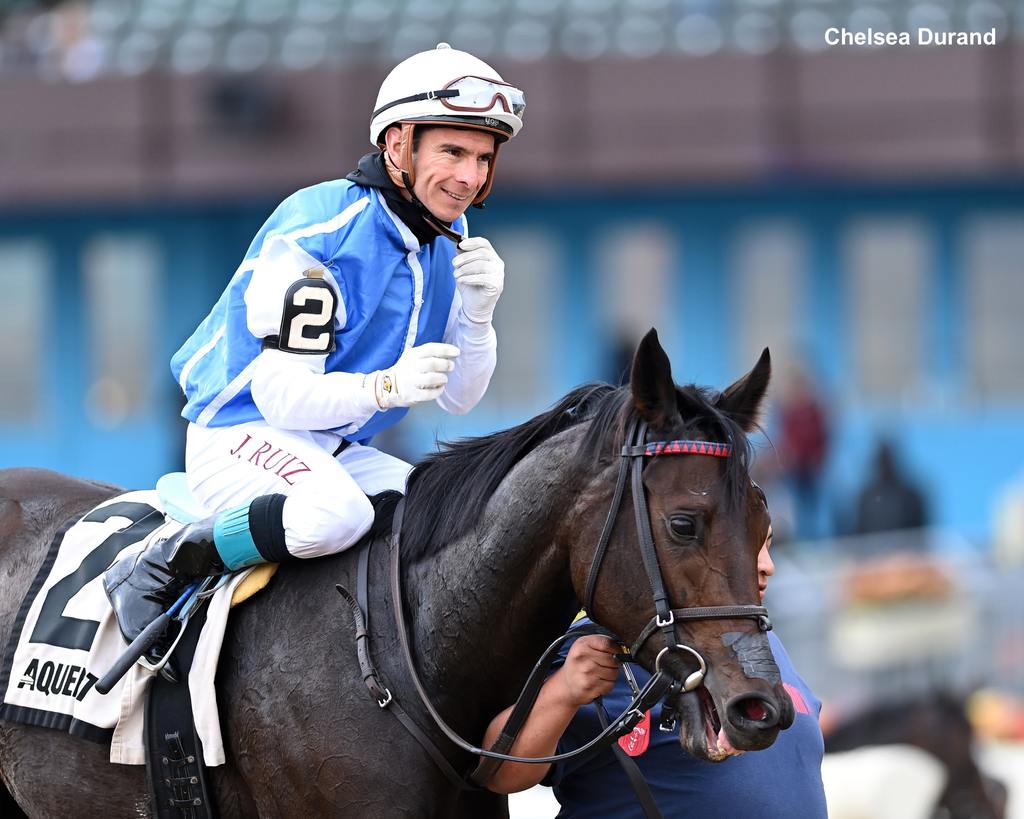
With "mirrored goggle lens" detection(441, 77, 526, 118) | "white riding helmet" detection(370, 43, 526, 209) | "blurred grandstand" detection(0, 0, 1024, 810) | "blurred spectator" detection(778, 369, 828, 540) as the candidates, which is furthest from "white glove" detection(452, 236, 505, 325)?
"blurred spectator" detection(778, 369, 828, 540)

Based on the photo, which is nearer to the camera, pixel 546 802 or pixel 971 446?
pixel 546 802

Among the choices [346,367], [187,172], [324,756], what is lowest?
[324,756]

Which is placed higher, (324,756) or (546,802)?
(324,756)

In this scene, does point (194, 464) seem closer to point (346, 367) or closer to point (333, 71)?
point (346, 367)

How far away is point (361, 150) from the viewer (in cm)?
1422

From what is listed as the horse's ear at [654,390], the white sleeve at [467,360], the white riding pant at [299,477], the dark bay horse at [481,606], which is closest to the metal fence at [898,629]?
the white sleeve at [467,360]

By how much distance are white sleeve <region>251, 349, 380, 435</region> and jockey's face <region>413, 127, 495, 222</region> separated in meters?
0.44

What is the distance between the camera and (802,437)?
42.4 ft

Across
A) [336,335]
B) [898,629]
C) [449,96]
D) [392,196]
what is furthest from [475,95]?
[898,629]

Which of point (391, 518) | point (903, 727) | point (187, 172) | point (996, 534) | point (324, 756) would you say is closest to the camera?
point (324, 756)

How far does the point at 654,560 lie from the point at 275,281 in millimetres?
1069

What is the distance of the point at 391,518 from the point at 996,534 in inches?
430

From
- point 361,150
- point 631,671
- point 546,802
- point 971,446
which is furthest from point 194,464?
point 971,446

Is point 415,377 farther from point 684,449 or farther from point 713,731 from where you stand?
point 713,731
